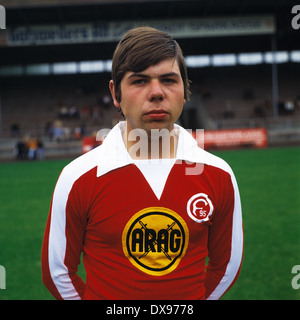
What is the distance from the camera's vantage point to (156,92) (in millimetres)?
1512

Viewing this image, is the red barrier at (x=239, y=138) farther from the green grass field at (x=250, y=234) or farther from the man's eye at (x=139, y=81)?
the man's eye at (x=139, y=81)

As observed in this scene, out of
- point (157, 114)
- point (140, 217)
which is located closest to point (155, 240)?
point (140, 217)

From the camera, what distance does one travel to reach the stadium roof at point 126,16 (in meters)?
27.9

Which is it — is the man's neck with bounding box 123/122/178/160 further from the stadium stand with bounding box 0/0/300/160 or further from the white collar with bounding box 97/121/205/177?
the stadium stand with bounding box 0/0/300/160

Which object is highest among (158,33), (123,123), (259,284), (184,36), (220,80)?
(184,36)

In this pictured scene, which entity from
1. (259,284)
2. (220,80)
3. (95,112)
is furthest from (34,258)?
(220,80)

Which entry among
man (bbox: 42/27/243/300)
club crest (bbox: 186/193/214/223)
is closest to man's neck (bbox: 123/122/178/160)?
man (bbox: 42/27/243/300)

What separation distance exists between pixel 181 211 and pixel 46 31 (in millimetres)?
30819

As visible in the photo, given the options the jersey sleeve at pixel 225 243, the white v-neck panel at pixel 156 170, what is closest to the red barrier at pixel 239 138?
the jersey sleeve at pixel 225 243

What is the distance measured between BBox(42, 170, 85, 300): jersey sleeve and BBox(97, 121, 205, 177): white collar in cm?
17

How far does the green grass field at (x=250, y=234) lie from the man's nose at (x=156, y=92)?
295 cm

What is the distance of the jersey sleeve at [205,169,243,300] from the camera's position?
1739mm

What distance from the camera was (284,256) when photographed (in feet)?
16.3

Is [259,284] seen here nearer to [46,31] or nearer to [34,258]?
[34,258]
